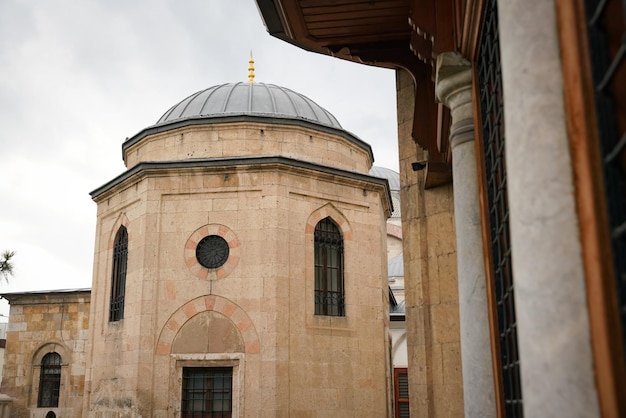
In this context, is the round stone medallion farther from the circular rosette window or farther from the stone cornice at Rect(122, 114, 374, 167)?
the stone cornice at Rect(122, 114, 374, 167)

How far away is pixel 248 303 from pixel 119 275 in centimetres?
360

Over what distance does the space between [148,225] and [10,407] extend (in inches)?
353

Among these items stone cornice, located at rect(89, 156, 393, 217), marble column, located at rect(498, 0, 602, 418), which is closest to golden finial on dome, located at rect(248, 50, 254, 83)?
stone cornice, located at rect(89, 156, 393, 217)

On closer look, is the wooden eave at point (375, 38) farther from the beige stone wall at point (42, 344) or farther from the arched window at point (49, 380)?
the arched window at point (49, 380)

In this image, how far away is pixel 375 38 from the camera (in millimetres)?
6742

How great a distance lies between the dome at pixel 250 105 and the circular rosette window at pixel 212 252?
3.24 metres

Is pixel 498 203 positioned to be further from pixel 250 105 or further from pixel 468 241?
pixel 250 105

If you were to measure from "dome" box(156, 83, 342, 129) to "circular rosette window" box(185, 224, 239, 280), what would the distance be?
324cm

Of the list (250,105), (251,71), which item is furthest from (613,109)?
(251,71)

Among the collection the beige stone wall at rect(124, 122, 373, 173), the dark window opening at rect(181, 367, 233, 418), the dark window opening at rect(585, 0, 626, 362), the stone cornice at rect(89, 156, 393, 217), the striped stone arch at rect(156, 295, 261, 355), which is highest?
the beige stone wall at rect(124, 122, 373, 173)

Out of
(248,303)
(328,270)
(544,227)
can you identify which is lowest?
(544,227)

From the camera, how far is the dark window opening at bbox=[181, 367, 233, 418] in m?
13.9

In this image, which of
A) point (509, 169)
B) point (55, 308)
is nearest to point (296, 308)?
point (55, 308)

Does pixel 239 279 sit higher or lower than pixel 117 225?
lower
